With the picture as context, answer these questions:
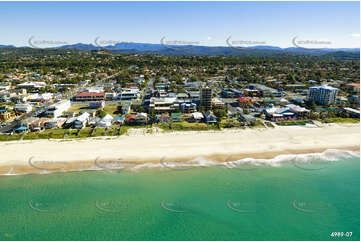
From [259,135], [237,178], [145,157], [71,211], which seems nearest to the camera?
[71,211]

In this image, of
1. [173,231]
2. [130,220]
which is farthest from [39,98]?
[173,231]

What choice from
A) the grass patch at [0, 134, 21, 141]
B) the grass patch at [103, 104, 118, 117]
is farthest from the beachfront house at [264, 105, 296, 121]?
the grass patch at [0, 134, 21, 141]

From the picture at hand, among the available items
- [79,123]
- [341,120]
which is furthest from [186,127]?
[341,120]

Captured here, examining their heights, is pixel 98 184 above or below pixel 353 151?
below

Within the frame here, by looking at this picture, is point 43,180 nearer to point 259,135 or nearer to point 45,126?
point 45,126

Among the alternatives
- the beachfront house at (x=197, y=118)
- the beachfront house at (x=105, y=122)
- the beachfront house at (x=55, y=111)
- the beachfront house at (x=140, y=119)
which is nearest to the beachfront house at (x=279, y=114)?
the beachfront house at (x=197, y=118)

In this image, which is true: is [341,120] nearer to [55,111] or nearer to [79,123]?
[79,123]
